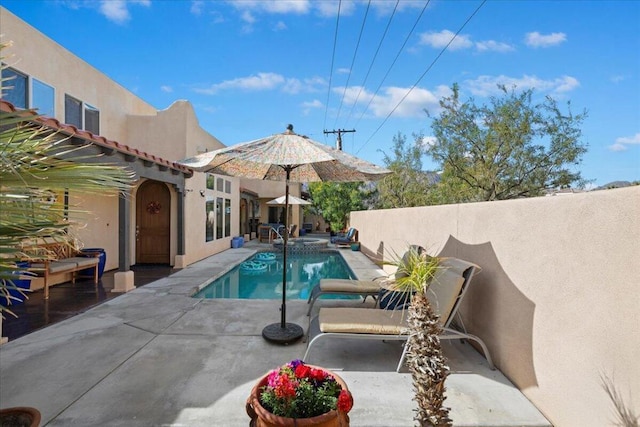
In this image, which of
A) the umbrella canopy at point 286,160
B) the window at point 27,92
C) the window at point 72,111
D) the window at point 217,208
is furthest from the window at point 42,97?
the window at point 217,208

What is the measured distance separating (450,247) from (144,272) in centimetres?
909

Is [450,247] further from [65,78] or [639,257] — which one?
[65,78]

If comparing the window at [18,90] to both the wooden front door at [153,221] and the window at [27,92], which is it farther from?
the wooden front door at [153,221]

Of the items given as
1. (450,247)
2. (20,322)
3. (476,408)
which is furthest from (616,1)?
(20,322)

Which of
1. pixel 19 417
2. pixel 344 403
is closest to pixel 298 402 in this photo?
pixel 344 403

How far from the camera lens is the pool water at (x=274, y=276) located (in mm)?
9430

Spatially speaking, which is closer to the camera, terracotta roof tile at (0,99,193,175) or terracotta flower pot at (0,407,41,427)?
terracotta flower pot at (0,407,41,427)

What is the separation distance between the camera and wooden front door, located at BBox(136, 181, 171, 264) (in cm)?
1168

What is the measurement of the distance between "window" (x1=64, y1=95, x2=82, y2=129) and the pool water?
5932 mm

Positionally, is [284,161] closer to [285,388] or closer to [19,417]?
[285,388]

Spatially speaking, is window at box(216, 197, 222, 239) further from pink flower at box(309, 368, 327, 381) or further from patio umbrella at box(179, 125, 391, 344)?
pink flower at box(309, 368, 327, 381)

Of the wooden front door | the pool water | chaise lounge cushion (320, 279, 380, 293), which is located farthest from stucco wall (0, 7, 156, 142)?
chaise lounge cushion (320, 279, 380, 293)

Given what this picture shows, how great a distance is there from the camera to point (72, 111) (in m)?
9.13

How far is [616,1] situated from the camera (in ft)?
22.9
